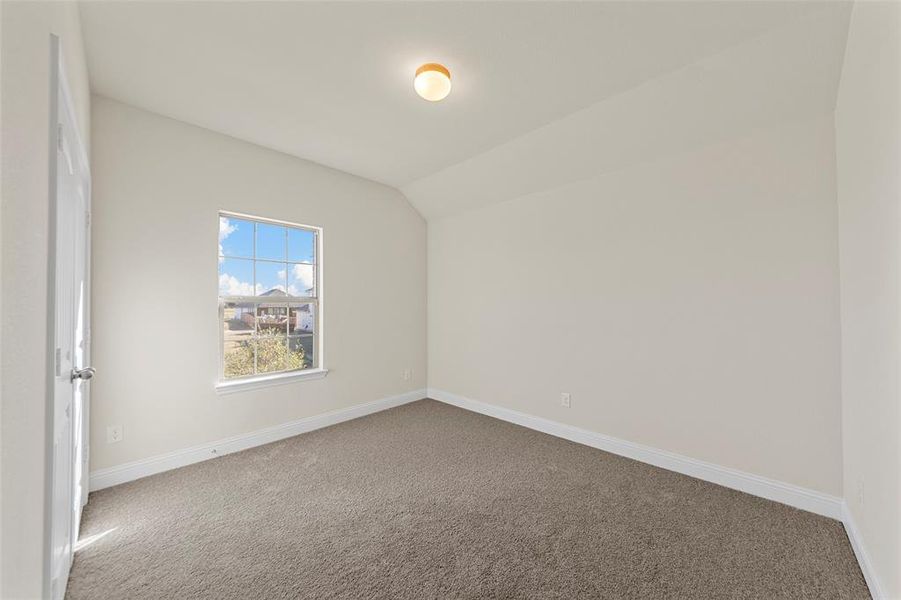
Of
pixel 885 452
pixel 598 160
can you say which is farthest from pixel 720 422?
pixel 598 160

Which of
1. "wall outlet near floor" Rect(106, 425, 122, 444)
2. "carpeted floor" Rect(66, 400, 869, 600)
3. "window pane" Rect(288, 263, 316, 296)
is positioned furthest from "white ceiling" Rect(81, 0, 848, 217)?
"carpeted floor" Rect(66, 400, 869, 600)

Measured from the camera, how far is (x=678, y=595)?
1586mm

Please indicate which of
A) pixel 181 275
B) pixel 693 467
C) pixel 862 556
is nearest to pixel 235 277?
pixel 181 275

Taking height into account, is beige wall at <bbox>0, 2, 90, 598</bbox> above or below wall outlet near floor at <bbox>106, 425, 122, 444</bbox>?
above

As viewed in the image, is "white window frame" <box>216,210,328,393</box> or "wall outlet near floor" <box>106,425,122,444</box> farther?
"white window frame" <box>216,210,328,393</box>

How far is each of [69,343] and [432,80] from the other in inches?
88.6

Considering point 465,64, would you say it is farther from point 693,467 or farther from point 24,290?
point 693,467

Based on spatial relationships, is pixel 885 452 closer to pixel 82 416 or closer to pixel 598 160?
pixel 598 160

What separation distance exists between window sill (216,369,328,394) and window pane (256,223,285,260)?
1086 millimetres

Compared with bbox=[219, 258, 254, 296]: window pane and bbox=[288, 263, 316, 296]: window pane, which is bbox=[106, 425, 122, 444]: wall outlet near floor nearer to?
bbox=[219, 258, 254, 296]: window pane

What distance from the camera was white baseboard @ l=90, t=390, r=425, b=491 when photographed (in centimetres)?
249

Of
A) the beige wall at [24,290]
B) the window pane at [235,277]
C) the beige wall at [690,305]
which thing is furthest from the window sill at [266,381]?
the beige wall at [24,290]

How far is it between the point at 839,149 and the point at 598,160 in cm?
139

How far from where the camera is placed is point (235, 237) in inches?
126
